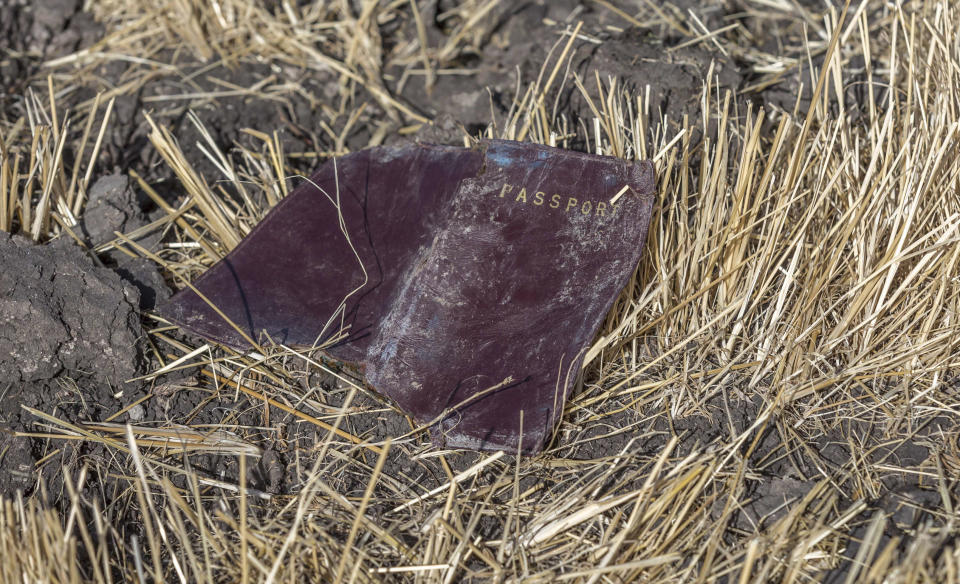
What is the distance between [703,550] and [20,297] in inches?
61.7

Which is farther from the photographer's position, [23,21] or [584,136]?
[23,21]

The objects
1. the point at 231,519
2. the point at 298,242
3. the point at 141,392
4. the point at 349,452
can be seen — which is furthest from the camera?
the point at 298,242

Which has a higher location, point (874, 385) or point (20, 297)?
point (20, 297)

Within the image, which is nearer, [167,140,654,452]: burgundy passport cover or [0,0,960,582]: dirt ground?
[0,0,960,582]: dirt ground

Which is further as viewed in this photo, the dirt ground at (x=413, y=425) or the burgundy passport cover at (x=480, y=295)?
the burgundy passport cover at (x=480, y=295)

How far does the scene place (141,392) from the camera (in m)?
1.92

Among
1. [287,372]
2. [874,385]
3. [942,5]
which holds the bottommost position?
[874,385]

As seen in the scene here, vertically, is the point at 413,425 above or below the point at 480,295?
below

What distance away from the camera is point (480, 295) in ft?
6.19

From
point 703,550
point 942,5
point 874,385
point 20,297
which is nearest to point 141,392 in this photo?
point 20,297

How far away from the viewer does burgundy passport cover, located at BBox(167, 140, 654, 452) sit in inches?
72.0

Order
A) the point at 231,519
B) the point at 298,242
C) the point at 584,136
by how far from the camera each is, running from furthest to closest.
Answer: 1. the point at 584,136
2. the point at 298,242
3. the point at 231,519

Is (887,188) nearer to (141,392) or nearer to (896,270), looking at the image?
(896,270)

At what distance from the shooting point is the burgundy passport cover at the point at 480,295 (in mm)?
1828
